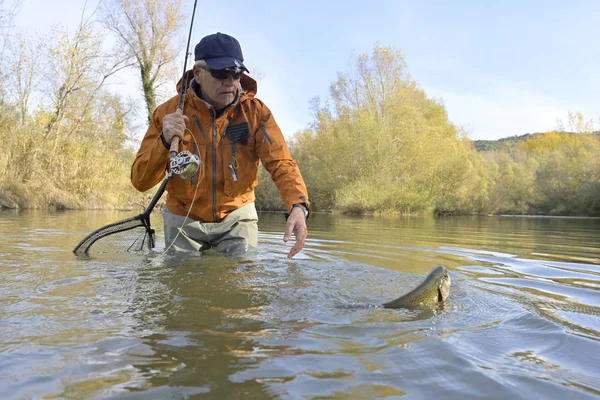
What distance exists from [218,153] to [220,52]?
848mm

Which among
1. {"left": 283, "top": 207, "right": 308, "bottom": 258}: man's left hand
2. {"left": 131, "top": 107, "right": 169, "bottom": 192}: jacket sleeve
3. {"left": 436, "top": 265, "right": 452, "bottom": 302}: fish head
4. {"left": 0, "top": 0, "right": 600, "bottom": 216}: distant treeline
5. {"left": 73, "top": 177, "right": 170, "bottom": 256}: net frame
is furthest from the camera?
{"left": 0, "top": 0, "right": 600, "bottom": 216}: distant treeline

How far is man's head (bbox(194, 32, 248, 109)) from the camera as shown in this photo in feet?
11.9

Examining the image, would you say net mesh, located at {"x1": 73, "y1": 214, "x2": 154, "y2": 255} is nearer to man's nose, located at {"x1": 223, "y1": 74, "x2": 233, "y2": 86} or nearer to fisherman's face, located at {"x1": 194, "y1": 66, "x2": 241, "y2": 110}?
fisherman's face, located at {"x1": 194, "y1": 66, "x2": 241, "y2": 110}

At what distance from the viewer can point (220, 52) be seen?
3650mm

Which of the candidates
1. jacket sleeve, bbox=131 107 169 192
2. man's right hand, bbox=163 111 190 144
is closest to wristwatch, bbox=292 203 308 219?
man's right hand, bbox=163 111 190 144

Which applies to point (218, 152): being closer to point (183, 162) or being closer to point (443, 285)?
point (183, 162)

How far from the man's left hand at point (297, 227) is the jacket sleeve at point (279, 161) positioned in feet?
0.55

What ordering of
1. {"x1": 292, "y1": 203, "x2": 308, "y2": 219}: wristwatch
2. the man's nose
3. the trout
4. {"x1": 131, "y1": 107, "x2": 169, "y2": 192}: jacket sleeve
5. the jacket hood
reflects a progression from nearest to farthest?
1. the trout
2. {"x1": 292, "y1": 203, "x2": 308, "y2": 219}: wristwatch
3. {"x1": 131, "y1": 107, "x2": 169, "y2": 192}: jacket sleeve
4. the man's nose
5. the jacket hood

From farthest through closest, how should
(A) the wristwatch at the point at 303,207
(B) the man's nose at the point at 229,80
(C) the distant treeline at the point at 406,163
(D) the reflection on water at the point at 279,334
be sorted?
(C) the distant treeline at the point at 406,163
(B) the man's nose at the point at 229,80
(A) the wristwatch at the point at 303,207
(D) the reflection on water at the point at 279,334

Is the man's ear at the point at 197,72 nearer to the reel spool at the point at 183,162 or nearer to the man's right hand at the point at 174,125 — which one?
the man's right hand at the point at 174,125

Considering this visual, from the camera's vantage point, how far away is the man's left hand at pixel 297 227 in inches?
124

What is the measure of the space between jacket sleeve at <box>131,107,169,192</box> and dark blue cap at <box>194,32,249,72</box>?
718mm

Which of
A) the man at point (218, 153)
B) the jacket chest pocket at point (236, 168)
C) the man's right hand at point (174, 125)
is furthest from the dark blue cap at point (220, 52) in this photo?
the jacket chest pocket at point (236, 168)

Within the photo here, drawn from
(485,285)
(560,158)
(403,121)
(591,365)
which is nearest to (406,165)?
(403,121)
